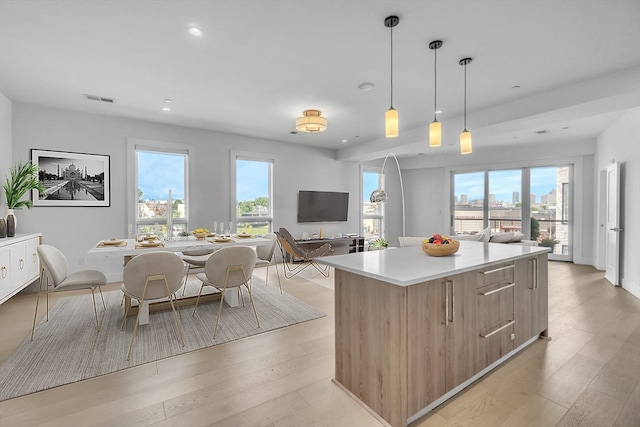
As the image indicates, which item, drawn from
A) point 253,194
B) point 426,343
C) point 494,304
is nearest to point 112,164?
point 253,194

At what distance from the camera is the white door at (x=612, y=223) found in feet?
15.1

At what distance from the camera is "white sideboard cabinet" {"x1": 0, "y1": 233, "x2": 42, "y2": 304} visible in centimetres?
329

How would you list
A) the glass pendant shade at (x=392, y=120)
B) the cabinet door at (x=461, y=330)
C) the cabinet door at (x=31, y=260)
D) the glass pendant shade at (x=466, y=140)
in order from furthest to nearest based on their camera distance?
the cabinet door at (x=31, y=260) < the glass pendant shade at (x=466, y=140) < the glass pendant shade at (x=392, y=120) < the cabinet door at (x=461, y=330)

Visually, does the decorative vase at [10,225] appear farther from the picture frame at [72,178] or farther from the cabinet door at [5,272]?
the picture frame at [72,178]

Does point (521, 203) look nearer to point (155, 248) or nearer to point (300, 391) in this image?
point (300, 391)

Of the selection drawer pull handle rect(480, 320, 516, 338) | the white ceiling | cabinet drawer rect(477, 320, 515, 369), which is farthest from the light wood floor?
the white ceiling

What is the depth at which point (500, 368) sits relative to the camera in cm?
224

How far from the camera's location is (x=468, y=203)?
26.8ft

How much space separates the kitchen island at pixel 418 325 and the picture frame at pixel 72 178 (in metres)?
4.50

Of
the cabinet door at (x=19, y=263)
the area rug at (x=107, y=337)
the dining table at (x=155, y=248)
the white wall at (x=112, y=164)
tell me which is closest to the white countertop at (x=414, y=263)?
the area rug at (x=107, y=337)

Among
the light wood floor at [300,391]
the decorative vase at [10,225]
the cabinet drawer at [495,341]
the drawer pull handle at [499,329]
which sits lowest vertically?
the light wood floor at [300,391]

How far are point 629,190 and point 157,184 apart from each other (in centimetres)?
742

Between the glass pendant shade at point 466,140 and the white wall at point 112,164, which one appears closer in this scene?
the glass pendant shade at point 466,140

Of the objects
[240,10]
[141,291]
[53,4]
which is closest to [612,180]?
[240,10]
